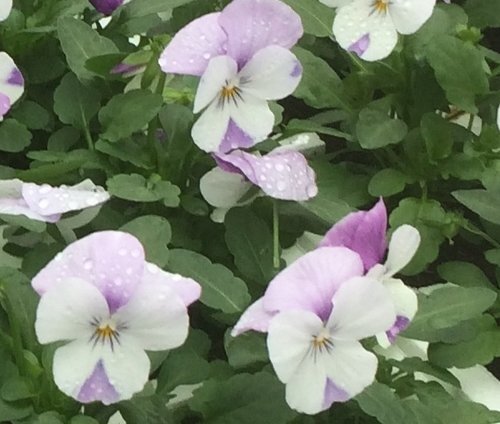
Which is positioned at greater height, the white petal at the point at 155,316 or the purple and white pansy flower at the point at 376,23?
the purple and white pansy flower at the point at 376,23

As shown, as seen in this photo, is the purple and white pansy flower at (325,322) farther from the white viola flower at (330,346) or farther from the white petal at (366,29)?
the white petal at (366,29)

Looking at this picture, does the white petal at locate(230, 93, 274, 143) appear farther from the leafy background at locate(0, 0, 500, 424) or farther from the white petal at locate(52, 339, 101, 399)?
the white petal at locate(52, 339, 101, 399)

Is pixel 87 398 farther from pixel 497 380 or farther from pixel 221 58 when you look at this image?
pixel 497 380

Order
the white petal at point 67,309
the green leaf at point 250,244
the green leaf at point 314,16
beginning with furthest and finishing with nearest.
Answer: the green leaf at point 314,16, the green leaf at point 250,244, the white petal at point 67,309

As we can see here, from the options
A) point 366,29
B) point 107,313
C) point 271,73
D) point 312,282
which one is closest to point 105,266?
point 107,313

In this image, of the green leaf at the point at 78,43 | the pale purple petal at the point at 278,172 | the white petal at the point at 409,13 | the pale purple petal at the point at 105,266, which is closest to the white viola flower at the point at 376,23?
the white petal at the point at 409,13

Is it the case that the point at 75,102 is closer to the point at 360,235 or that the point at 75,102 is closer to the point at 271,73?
the point at 271,73

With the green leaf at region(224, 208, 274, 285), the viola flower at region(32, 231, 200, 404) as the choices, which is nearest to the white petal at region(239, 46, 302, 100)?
the green leaf at region(224, 208, 274, 285)
